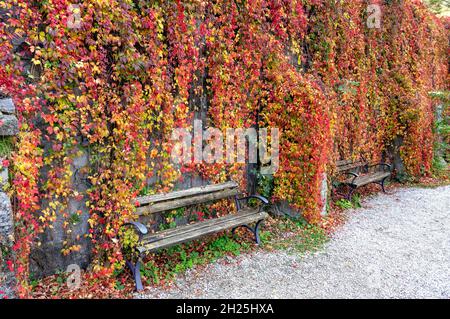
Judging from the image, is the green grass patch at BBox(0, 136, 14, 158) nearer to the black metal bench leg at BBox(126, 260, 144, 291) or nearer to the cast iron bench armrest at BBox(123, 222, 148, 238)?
the cast iron bench armrest at BBox(123, 222, 148, 238)

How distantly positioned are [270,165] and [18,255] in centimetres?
369

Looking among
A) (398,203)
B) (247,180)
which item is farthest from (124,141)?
(398,203)

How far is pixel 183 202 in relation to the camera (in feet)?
14.0

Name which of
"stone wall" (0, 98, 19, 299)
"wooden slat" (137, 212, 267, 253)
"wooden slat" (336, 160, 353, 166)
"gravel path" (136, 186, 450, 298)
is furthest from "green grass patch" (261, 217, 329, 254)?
"stone wall" (0, 98, 19, 299)

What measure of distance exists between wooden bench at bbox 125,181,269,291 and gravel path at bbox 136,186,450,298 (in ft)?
1.37

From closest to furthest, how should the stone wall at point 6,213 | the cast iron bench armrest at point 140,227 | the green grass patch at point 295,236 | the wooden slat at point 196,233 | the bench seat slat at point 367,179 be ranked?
the stone wall at point 6,213 < the cast iron bench armrest at point 140,227 < the wooden slat at point 196,233 < the green grass patch at point 295,236 < the bench seat slat at point 367,179

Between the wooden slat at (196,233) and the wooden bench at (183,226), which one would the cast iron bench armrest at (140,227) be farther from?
the wooden slat at (196,233)

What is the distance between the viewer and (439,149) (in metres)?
10.0

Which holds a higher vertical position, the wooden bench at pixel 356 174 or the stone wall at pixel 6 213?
the stone wall at pixel 6 213

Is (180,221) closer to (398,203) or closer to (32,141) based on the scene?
(32,141)

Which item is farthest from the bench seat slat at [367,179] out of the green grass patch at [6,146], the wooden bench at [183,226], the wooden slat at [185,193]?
the green grass patch at [6,146]

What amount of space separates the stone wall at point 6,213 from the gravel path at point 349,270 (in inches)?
47.6

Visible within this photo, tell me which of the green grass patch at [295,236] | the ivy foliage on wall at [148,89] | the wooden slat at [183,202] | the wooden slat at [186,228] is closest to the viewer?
the ivy foliage on wall at [148,89]

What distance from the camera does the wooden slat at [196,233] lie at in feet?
11.6
